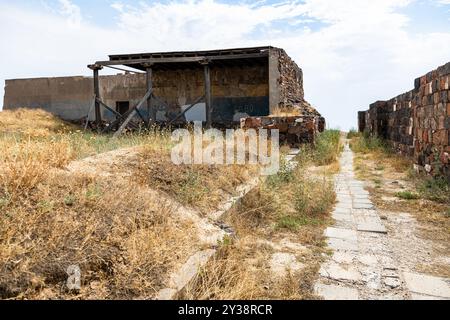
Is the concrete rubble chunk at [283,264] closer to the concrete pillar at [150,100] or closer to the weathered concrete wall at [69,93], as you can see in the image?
the concrete pillar at [150,100]


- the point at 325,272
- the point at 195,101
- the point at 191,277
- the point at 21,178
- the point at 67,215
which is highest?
the point at 195,101

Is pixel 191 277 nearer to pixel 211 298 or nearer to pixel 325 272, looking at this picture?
pixel 211 298

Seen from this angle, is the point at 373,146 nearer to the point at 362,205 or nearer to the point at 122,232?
the point at 362,205

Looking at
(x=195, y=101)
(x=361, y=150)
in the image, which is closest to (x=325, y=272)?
(x=361, y=150)

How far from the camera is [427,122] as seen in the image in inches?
263

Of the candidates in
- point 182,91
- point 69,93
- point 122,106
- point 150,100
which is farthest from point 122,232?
point 69,93

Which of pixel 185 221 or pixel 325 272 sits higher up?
pixel 185 221

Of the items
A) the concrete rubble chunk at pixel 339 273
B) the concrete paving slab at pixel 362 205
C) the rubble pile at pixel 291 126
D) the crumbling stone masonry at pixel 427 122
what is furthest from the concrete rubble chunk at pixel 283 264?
the rubble pile at pixel 291 126

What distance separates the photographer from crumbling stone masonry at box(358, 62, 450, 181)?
5.79 meters

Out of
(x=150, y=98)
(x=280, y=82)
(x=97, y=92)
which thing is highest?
(x=280, y=82)

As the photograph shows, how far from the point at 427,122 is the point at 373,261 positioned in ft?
15.0

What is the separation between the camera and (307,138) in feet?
30.9

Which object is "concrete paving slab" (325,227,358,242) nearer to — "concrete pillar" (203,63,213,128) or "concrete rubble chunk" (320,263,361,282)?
"concrete rubble chunk" (320,263,361,282)

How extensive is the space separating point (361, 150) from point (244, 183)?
7909 millimetres
